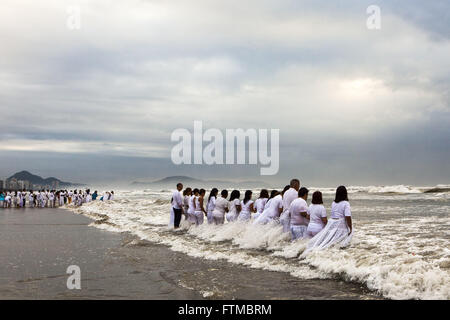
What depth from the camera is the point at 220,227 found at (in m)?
15.0

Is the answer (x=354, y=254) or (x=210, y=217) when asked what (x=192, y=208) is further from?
(x=354, y=254)

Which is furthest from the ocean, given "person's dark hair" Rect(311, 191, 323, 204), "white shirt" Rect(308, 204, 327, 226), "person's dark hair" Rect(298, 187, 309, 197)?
"person's dark hair" Rect(298, 187, 309, 197)

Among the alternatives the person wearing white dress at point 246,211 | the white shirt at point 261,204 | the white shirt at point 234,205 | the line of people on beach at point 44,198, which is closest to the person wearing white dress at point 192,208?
the white shirt at point 234,205

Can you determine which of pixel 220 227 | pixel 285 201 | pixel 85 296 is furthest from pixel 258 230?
pixel 85 296

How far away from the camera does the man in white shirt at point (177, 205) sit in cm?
1703

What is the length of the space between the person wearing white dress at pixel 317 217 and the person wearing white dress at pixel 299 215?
0.40 metres

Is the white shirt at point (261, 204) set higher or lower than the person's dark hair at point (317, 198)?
lower

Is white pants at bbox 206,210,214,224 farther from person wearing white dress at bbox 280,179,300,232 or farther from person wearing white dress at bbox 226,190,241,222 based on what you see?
person wearing white dress at bbox 280,179,300,232

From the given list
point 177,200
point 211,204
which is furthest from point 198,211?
point 177,200

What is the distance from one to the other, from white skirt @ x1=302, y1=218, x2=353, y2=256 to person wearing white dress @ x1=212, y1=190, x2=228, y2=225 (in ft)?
19.1

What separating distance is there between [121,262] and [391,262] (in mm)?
6108

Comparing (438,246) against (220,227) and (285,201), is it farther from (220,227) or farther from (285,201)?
(220,227)

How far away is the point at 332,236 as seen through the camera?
9.95m

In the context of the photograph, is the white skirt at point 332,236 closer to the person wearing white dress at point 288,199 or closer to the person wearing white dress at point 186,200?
the person wearing white dress at point 288,199
